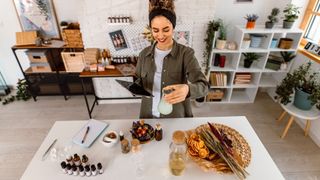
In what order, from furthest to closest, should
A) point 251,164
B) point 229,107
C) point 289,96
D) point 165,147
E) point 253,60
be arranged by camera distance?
1. point 229,107
2. point 253,60
3. point 289,96
4. point 165,147
5. point 251,164

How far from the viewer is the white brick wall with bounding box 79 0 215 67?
8.05 feet

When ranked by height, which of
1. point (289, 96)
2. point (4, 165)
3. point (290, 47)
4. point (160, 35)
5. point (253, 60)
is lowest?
point (4, 165)

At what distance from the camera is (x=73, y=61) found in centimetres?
283

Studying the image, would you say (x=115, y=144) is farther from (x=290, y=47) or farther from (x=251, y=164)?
(x=290, y=47)

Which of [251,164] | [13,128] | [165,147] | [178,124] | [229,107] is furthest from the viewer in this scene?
[229,107]

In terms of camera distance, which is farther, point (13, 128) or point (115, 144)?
point (13, 128)

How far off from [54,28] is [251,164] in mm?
3028

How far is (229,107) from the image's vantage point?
3045 mm

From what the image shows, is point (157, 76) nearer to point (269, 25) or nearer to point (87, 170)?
point (87, 170)

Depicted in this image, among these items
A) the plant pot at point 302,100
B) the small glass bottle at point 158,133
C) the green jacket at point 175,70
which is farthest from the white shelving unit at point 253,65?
the small glass bottle at point 158,133

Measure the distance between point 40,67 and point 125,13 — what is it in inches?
59.4

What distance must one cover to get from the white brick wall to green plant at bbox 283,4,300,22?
3.12ft

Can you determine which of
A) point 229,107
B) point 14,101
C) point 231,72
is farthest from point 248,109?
point 14,101

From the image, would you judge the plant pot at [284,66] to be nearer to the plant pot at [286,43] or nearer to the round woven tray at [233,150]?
the plant pot at [286,43]
